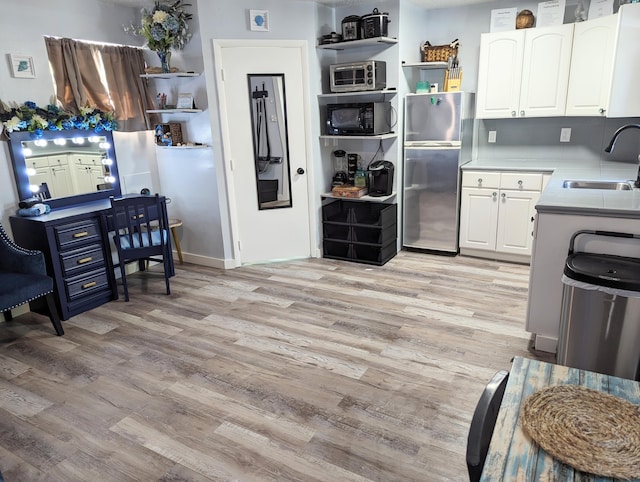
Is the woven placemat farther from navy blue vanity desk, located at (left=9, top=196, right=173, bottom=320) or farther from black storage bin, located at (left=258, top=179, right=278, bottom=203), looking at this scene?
black storage bin, located at (left=258, top=179, right=278, bottom=203)

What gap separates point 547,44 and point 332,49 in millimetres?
1950

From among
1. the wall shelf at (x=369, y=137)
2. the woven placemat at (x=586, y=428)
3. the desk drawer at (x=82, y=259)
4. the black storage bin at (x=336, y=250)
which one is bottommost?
the black storage bin at (x=336, y=250)

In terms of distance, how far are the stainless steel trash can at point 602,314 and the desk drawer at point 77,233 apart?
3417 mm

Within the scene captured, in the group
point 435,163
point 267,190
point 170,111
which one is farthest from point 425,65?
point 170,111

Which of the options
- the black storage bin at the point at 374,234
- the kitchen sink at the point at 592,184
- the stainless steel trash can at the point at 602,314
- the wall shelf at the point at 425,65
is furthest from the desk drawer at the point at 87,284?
the kitchen sink at the point at 592,184

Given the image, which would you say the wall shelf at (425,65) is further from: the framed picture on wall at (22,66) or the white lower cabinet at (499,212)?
the framed picture on wall at (22,66)

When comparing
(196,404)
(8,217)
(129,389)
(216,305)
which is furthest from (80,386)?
(8,217)

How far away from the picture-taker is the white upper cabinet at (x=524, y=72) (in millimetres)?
3928

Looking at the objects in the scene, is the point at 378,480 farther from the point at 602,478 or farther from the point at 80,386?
the point at 80,386

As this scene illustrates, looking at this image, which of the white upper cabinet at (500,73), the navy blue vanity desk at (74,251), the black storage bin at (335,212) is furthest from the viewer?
the black storage bin at (335,212)

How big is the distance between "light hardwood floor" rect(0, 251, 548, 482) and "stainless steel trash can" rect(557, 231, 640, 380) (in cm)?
48

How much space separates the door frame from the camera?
4.12m

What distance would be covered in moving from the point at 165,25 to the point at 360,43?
1737 mm

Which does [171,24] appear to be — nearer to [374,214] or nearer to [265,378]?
[374,214]
